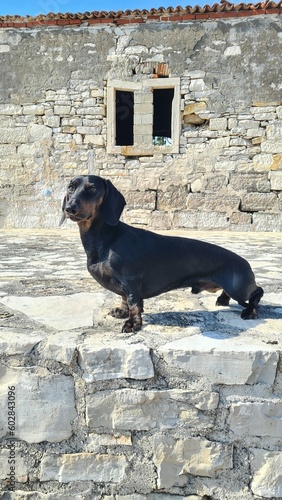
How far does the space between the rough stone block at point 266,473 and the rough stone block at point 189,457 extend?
10 centimetres

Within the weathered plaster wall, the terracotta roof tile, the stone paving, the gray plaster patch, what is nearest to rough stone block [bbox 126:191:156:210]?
the weathered plaster wall

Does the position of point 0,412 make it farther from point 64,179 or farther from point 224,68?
point 224,68

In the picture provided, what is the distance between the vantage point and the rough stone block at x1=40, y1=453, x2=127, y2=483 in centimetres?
150

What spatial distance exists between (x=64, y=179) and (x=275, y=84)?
4332 millimetres

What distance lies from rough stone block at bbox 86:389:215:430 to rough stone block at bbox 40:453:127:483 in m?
0.15

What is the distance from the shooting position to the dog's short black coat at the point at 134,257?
1.55 m

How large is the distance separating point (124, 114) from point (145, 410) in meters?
8.13

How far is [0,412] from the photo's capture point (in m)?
1.51

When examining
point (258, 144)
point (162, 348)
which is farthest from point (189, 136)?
point (162, 348)

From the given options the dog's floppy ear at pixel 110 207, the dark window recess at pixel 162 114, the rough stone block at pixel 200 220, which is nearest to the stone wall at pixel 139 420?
the dog's floppy ear at pixel 110 207

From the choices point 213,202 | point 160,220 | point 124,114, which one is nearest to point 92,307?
point 160,220

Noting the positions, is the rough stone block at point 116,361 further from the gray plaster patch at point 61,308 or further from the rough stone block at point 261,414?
the rough stone block at point 261,414

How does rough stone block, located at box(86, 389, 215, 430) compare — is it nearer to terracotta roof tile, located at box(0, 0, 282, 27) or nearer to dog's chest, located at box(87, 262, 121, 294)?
dog's chest, located at box(87, 262, 121, 294)

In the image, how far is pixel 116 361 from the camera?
1458 mm
